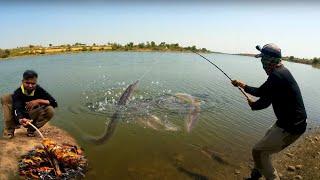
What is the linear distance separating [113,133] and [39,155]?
3.69m

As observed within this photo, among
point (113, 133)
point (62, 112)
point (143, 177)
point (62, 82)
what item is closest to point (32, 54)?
point (62, 82)

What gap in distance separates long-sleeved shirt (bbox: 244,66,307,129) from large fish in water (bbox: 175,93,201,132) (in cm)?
558

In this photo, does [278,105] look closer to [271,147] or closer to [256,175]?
[271,147]

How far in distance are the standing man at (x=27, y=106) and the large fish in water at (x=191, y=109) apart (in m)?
5.06

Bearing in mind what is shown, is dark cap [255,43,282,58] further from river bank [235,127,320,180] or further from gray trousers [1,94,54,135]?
gray trousers [1,94,54,135]

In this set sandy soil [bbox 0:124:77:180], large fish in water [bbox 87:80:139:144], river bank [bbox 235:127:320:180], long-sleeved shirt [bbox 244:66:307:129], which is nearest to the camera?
long-sleeved shirt [bbox 244:66:307:129]

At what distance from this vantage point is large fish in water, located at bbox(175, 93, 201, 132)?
13.1 meters

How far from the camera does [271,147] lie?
282 inches

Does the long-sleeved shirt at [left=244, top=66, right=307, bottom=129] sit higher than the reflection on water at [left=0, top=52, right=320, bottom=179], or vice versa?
the long-sleeved shirt at [left=244, top=66, right=307, bottom=129]

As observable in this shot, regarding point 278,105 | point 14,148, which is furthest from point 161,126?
point 278,105

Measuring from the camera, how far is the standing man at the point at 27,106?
8.63 m

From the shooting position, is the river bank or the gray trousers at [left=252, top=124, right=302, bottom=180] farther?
the river bank

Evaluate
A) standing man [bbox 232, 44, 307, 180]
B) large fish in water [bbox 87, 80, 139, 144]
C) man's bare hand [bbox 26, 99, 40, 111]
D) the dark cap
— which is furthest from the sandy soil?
the dark cap

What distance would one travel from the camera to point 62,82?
22109 millimetres
